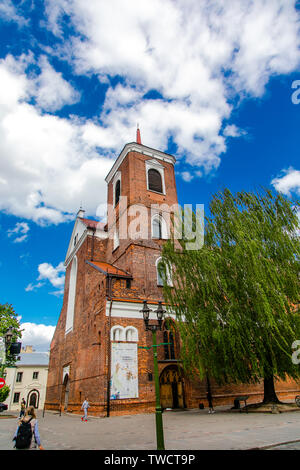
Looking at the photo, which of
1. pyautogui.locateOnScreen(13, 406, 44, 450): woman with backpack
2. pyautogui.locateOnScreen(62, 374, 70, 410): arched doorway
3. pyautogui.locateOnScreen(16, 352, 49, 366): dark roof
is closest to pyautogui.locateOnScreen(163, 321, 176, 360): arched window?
pyautogui.locateOnScreen(62, 374, 70, 410): arched doorway

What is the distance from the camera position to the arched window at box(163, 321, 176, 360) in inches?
701

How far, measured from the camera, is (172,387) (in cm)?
1769

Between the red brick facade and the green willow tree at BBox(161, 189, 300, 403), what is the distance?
11.0 feet

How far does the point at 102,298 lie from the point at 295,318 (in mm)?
10708

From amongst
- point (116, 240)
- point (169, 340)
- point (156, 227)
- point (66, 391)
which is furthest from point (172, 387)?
point (116, 240)

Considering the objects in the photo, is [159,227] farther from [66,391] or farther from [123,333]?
[66,391]

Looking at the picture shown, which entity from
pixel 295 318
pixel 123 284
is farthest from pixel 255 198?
pixel 123 284

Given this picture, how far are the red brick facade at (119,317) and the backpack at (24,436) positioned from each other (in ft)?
20.9

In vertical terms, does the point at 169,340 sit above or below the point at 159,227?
below

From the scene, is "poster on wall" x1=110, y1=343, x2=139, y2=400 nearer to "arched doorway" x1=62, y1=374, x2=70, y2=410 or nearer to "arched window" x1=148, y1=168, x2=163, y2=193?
"arched doorway" x1=62, y1=374, x2=70, y2=410

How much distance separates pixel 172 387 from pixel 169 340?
269cm

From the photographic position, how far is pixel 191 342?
42.8 ft

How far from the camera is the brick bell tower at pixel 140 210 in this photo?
65.5 ft

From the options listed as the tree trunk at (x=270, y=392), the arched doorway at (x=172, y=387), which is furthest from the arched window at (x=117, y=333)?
the tree trunk at (x=270, y=392)
